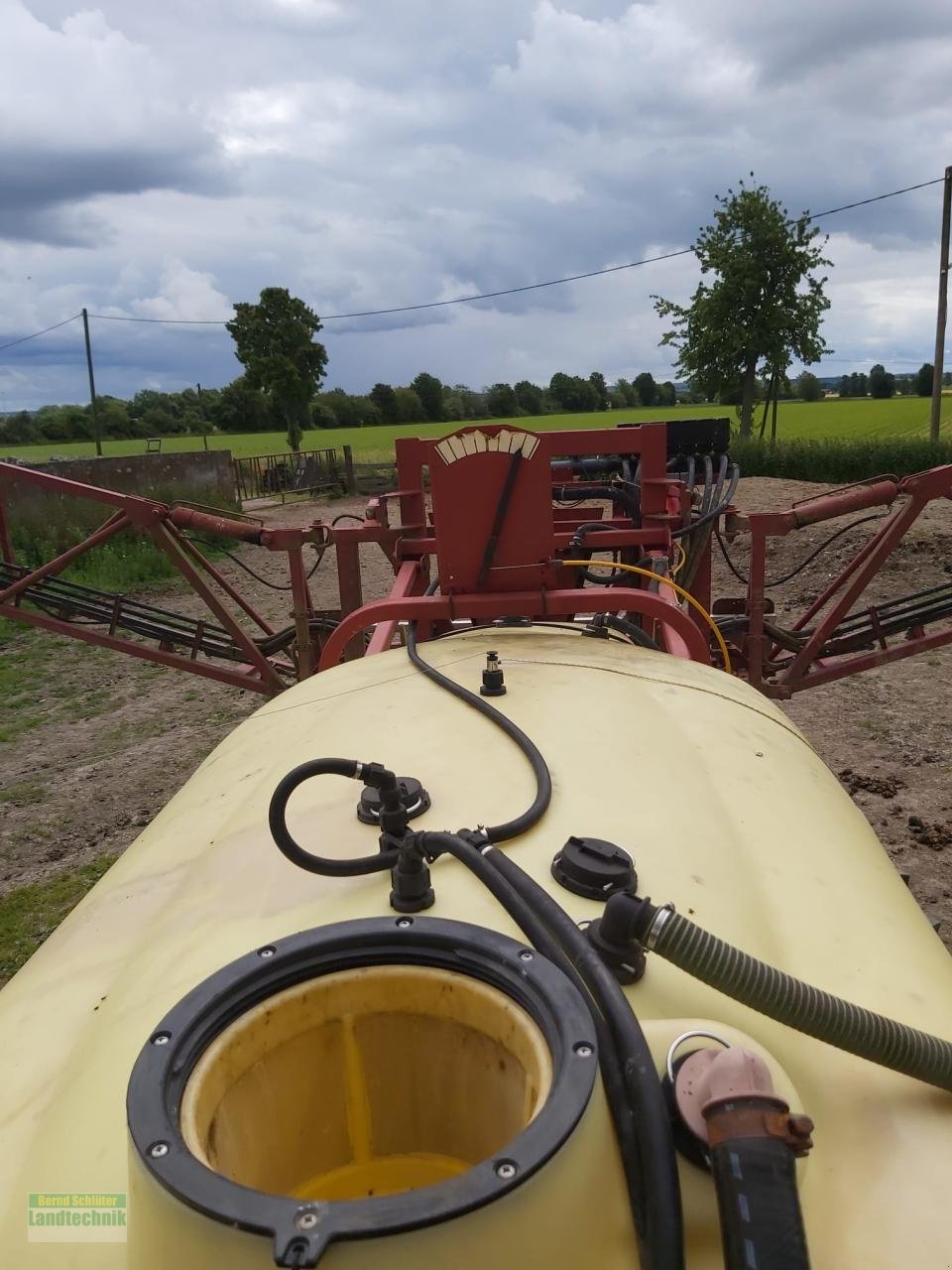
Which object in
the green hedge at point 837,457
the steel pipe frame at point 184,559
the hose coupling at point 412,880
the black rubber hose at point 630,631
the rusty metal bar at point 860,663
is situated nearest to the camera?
the hose coupling at point 412,880

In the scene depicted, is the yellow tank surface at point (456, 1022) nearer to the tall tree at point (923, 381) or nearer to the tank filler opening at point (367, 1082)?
the tank filler opening at point (367, 1082)

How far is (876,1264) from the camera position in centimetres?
92

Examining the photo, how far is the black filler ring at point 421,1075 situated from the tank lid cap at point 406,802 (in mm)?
429

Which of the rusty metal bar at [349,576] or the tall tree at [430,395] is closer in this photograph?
the rusty metal bar at [349,576]

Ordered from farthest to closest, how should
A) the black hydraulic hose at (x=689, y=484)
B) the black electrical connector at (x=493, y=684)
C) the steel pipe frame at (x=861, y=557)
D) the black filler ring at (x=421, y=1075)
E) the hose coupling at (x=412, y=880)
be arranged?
the black hydraulic hose at (x=689, y=484) → the steel pipe frame at (x=861, y=557) → the black electrical connector at (x=493, y=684) → the hose coupling at (x=412, y=880) → the black filler ring at (x=421, y=1075)

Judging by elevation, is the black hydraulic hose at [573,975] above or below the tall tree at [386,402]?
below

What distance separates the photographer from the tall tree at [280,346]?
99.3 feet

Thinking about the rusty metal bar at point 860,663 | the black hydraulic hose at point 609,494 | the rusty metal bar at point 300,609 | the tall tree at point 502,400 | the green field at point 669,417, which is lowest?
the rusty metal bar at point 860,663

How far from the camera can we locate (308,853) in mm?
1325

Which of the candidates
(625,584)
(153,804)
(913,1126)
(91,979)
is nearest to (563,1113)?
(913,1126)

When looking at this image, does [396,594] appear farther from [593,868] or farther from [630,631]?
[593,868]

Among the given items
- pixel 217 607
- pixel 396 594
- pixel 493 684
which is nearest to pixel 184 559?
pixel 217 607

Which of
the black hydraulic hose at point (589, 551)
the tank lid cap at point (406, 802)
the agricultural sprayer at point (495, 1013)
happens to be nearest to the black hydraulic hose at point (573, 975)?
the agricultural sprayer at point (495, 1013)

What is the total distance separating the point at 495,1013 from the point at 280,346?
1253 inches
